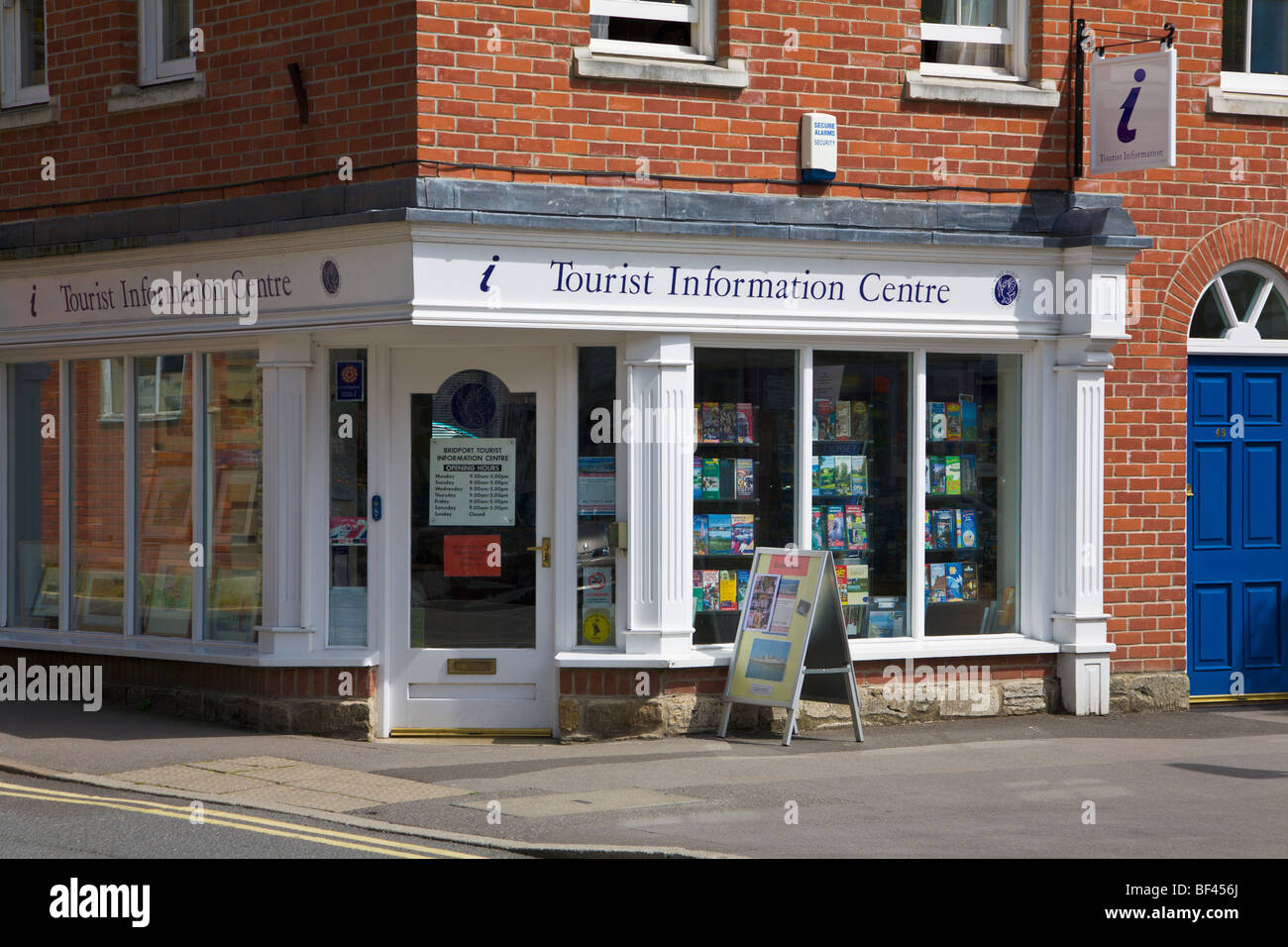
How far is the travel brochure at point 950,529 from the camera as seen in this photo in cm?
1118

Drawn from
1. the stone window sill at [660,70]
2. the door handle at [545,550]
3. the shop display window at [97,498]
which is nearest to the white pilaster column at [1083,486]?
the stone window sill at [660,70]

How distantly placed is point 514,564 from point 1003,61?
4910 mm

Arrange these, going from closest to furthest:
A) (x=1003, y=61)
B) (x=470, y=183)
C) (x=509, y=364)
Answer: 1. (x=470, y=183)
2. (x=509, y=364)
3. (x=1003, y=61)

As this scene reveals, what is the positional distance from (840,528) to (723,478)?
0.92 m

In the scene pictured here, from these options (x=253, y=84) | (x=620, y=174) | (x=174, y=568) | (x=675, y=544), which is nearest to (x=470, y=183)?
(x=620, y=174)

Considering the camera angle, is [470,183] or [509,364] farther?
[509,364]

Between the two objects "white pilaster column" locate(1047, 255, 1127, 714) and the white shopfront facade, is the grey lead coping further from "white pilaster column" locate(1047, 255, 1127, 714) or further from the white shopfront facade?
"white pilaster column" locate(1047, 255, 1127, 714)

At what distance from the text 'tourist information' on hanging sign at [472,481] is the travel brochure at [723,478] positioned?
124cm

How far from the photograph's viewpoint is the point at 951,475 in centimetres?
1123

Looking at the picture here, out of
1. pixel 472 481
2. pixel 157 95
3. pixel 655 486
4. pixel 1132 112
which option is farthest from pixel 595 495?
pixel 1132 112

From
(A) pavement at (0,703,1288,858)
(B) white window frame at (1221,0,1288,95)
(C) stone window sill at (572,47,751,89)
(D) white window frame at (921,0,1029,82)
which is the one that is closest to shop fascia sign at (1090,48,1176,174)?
(D) white window frame at (921,0,1029,82)

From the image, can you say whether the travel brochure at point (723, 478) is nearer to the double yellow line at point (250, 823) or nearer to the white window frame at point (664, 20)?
the white window frame at point (664, 20)

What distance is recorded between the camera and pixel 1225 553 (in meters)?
11.8

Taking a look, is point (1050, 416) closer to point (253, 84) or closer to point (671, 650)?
point (671, 650)
